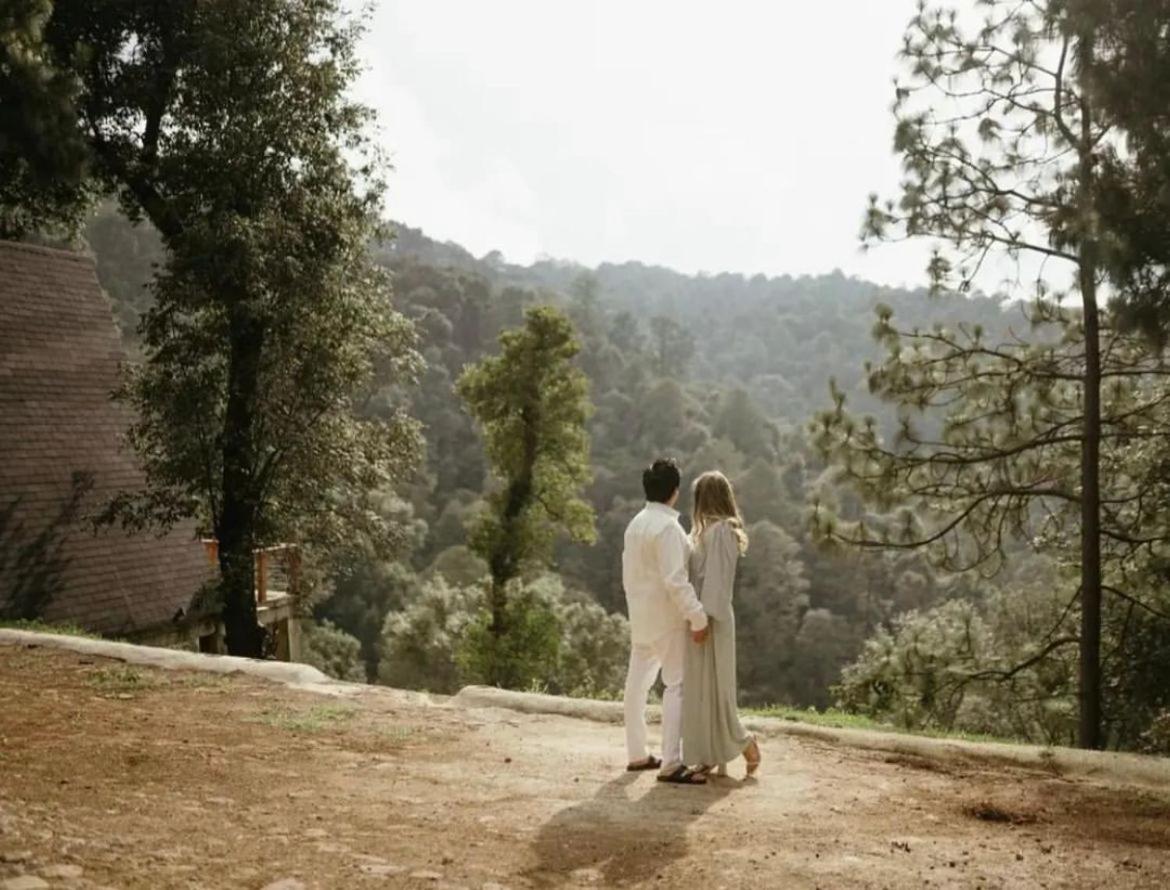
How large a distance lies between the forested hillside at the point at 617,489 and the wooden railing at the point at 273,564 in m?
0.75

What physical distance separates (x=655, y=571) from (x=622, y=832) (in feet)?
5.54

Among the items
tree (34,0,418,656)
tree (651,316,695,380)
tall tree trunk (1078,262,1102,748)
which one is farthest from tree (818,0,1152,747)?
tree (651,316,695,380)

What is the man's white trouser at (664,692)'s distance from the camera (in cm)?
625

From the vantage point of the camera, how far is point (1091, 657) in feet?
32.8

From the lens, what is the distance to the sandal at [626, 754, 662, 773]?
6.45m

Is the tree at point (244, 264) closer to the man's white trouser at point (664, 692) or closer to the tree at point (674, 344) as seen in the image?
the man's white trouser at point (664, 692)

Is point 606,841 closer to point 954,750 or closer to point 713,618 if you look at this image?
point 713,618

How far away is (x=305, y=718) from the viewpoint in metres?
7.41

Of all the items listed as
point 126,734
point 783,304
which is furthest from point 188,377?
point 783,304

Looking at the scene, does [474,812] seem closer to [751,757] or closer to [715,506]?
[751,757]

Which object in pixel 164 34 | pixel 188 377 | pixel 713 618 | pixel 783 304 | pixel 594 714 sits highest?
pixel 783 304

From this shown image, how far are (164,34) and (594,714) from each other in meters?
10.8

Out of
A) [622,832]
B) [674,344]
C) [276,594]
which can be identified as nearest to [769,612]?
[276,594]

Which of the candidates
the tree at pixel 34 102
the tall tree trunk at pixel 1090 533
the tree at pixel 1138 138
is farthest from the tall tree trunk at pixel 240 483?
the tree at pixel 1138 138
